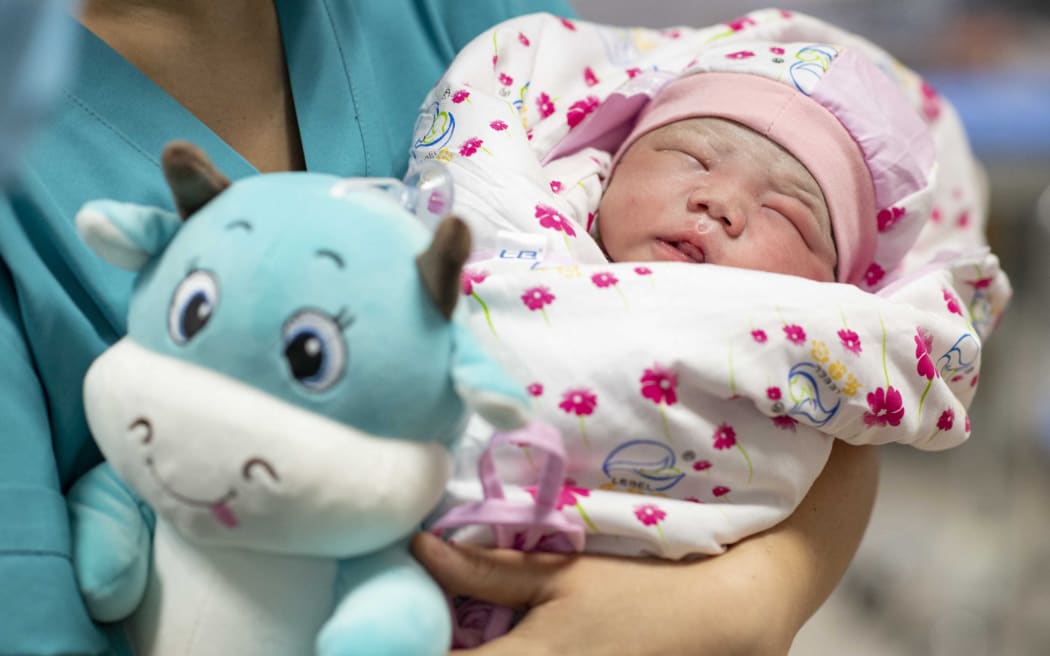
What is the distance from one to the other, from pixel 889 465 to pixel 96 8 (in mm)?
2399

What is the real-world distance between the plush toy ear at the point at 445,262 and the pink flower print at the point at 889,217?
0.69m

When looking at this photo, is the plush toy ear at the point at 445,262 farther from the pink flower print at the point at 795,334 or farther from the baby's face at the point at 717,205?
the baby's face at the point at 717,205

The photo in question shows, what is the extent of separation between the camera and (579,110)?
3.79 feet

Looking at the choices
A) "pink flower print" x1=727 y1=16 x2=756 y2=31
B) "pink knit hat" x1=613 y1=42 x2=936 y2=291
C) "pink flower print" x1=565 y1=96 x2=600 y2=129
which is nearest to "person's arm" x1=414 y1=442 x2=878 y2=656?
"pink knit hat" x1=613 y1=42 x2=936 y2=291

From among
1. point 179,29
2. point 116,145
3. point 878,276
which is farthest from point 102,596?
point 878,276

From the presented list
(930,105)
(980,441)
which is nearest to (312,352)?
(930,105)

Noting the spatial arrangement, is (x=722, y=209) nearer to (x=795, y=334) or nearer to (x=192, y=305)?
(x=795, y=334)

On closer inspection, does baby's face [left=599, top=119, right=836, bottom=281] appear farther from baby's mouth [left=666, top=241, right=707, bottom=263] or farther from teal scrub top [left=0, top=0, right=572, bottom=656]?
teal scrub top [left=0, top=0, right=572, bottom=656]

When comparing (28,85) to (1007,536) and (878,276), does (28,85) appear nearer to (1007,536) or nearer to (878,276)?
(878,276)

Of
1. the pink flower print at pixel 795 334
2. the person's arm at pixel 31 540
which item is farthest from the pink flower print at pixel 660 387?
the person's arm at pixel 31 540

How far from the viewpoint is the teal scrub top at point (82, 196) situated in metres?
0.65

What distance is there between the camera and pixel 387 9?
3.58ft

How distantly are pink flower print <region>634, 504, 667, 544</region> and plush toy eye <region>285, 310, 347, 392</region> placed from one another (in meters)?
0.29

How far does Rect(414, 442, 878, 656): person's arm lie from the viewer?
0.71 metres
